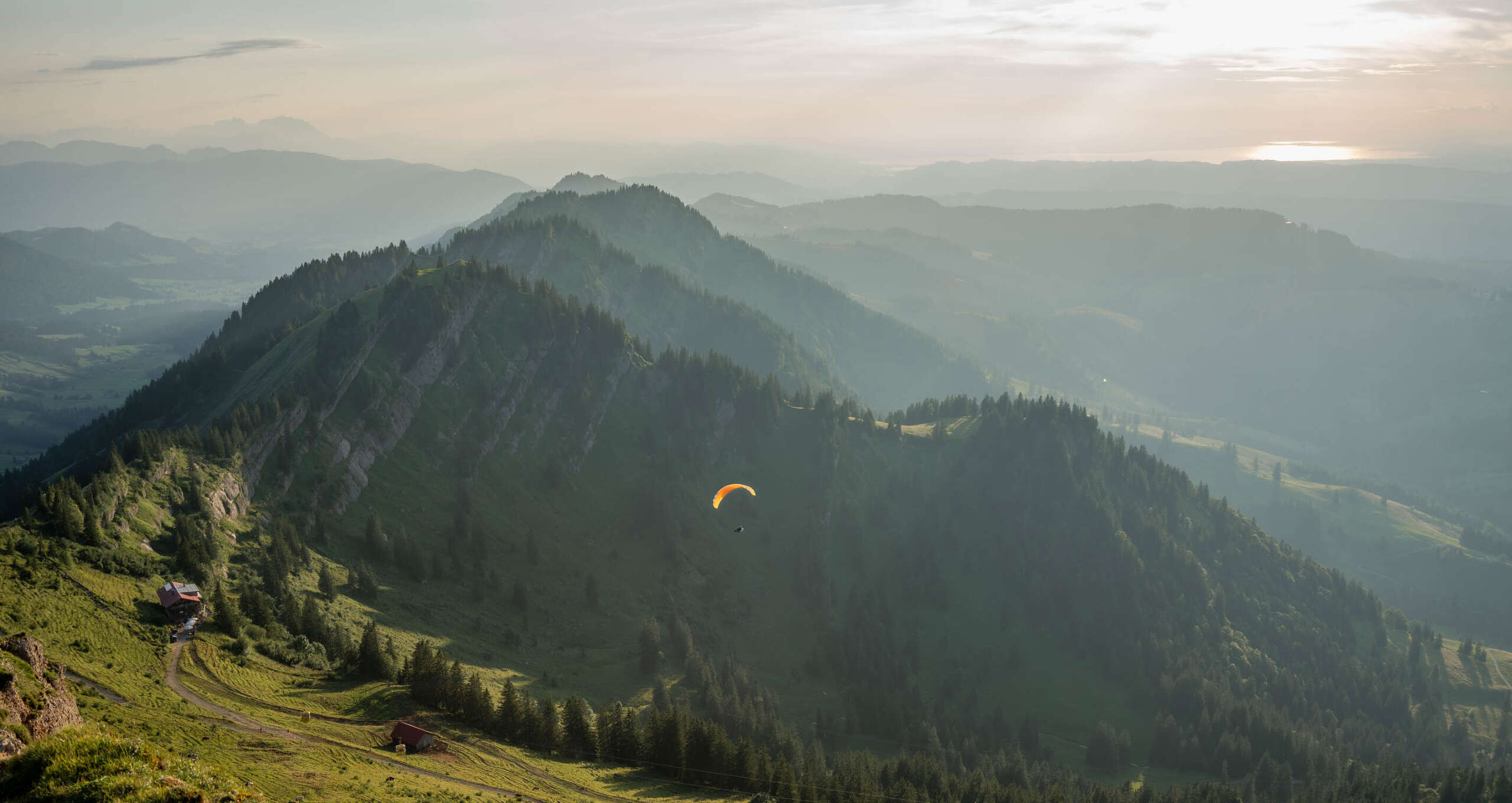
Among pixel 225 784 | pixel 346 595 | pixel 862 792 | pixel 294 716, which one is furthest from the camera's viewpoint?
pixel 346 595

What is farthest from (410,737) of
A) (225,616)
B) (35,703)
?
(35,703)

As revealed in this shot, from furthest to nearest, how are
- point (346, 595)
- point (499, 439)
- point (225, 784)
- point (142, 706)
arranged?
point (499, 439) < point (346, 595) < point (142, 706) < point (225, 784)

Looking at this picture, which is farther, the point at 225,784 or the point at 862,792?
the point at 862,792

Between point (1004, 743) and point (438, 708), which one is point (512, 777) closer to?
point (438, 708)

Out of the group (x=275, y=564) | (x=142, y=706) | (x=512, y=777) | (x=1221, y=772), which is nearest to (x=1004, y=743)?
(x=1221, y=772)

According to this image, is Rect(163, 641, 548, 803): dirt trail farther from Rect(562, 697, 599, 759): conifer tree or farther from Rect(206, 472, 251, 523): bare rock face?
Rect(206, 472, 251, 523): bare rock face

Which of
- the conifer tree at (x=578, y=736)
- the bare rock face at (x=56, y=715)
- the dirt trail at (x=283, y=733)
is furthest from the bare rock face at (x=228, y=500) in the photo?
the bare rock face at (x=56, y=715)

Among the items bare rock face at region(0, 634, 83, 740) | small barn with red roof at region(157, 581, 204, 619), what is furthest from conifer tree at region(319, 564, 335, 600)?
bare rock face at region(0, 634, 83, 740)
